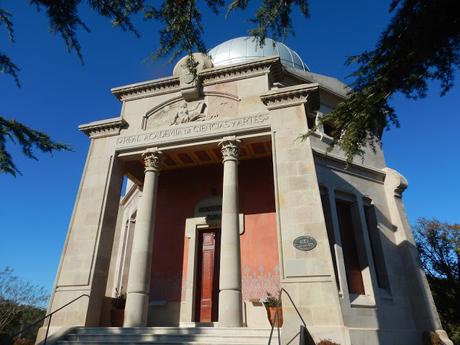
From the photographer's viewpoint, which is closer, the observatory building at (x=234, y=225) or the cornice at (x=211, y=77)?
the observatory building at (x=234, y=225)

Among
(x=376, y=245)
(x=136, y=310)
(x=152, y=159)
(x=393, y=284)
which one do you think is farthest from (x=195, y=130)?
(x=393, y=284)

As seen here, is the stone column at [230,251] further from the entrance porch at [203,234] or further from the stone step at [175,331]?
the stone step at [175,331]

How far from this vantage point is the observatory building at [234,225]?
9.65 m

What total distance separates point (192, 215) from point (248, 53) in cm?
1276

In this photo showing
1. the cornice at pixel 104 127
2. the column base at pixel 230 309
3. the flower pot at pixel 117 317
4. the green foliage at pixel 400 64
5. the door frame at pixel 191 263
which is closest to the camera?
the green foliage at pixel 400 64

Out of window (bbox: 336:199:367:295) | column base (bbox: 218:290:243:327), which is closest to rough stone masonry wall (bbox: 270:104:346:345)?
column base (bbox: 218:290:243:327)

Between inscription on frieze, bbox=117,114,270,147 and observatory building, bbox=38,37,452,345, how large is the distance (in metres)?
0.05

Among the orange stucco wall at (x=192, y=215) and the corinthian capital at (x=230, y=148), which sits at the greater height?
the corinthian capital at (x=230, y=148)

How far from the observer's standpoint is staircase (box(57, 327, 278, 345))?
813 cm

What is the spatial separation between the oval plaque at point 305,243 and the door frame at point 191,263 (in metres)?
4.02

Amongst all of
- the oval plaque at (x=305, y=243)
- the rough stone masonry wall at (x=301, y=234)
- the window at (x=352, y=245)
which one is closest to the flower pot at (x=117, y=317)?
the rough stone masonry wall at (x=301, y=234)

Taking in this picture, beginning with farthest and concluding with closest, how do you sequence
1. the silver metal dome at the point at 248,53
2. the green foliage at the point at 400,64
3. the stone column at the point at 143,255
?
the silver metal dome at the point at 248,53, the stone column at the point at 143,255, the green foliage at the point at 400,64

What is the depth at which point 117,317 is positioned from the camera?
11.5 m

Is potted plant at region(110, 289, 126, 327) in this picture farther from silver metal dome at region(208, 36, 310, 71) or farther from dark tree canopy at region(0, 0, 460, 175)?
silver metal dome at region(208, 36, 310, 71)
